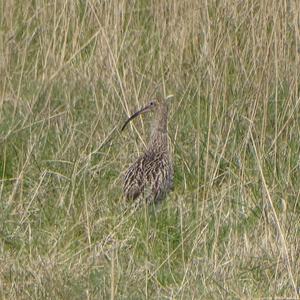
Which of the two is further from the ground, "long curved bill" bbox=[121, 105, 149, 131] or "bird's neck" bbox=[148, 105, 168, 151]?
"long curved bill" bbox=[121, 105, 149, 131]

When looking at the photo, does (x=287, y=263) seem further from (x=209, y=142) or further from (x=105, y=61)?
(x=105, y=61)

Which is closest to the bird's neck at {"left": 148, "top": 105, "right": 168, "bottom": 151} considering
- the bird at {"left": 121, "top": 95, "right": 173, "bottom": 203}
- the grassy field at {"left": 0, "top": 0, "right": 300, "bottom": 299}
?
the bird at {"left": 121, "top": 95, "right": 173, "bottom": 203}

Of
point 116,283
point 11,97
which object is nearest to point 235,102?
point 11,97

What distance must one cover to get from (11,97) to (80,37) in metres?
0.58

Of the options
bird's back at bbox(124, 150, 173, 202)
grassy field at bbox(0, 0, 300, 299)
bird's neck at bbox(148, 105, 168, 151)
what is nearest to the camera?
grassy field at bbox(0, 0, 300, 299)

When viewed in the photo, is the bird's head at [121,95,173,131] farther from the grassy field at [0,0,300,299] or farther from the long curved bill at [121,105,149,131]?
the grassy field at [0,0,300,299]

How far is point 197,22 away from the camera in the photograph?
272 inches

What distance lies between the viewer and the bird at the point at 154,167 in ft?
19.1

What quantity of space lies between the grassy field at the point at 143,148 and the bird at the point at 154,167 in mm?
72

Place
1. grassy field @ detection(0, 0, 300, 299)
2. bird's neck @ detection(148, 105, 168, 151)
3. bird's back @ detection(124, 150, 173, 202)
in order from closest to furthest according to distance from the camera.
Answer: grassy field @ detection(0, 0, 300, 299) → bird's back @ detection(124, 150, 173, 202) → bird's neck @ detection(148, 105, 168, 151)

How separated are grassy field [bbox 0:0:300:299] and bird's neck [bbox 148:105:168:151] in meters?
0.15

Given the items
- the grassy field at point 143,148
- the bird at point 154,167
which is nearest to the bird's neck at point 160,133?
the bird at point 154,167

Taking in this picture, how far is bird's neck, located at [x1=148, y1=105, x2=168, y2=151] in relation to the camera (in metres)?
6.19

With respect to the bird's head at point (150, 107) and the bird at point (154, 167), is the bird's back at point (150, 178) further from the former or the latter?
the bird's head at point (150, 107)
